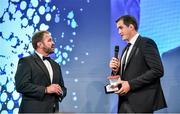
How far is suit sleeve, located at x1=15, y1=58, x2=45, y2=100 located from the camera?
3041 millimetres

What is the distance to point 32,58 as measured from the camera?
3203mm

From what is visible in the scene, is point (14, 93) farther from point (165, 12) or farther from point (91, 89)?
point (165, 12)

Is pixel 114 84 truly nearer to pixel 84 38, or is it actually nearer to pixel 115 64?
pixel 115 64

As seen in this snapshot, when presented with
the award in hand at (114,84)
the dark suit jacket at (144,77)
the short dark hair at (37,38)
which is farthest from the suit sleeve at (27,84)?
the dark suit jacket at (144,77)

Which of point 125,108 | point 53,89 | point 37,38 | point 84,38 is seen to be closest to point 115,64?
point 125,108

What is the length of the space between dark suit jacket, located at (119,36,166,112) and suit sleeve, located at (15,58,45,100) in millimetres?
701

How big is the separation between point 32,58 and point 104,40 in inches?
39.4

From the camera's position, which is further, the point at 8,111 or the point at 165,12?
the point at 8,111

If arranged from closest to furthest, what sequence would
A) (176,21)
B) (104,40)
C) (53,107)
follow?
(53,107) → (176,21) → (104,40)

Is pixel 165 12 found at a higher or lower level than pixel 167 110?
higher

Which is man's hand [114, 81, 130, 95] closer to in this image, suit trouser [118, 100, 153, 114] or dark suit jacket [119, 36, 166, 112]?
dark suit jacket [119, 36, 166, 112]

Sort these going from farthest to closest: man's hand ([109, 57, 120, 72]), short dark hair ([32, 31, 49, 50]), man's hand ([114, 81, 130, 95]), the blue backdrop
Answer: the blue backdrop, short dark hair ([32, 31, 49, 50]), man's hand ([109, 57, 120, 72]), man's hand ([114, 81, 130, 95])

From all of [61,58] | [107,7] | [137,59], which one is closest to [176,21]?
[107,7]

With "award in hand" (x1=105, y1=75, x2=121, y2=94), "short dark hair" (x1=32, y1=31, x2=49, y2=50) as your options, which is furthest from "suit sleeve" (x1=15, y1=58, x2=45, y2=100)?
"award in hand" (x1=105, y1=75, x2=121, y2=94)
